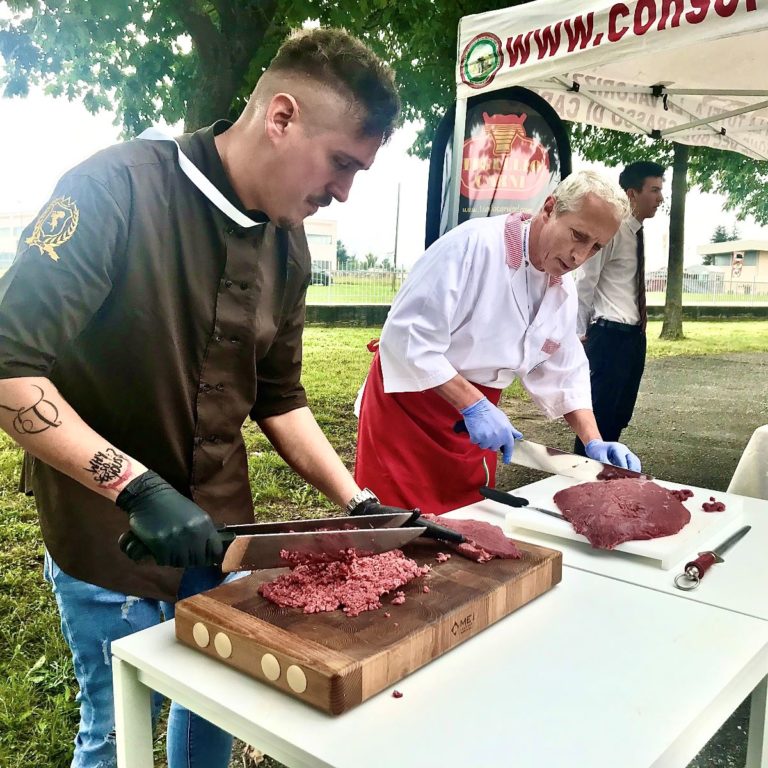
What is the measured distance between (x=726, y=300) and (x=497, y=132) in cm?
1917

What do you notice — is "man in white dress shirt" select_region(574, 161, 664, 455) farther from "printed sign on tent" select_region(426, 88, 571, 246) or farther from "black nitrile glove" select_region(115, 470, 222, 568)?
"black nitrile glove" select_region(115, 470, 222, 568)

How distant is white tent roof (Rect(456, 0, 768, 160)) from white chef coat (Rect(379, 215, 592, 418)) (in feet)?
3.77

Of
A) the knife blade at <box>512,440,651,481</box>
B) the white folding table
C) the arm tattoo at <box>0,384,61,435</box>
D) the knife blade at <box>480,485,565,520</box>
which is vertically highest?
the arm tattoo at <box>0,384,61,435</box>

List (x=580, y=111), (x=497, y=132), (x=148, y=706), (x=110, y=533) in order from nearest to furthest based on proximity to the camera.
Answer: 1. (x=148, y=706)
2. (x=110, y=533)
3. (x=497, y=132)
4. (x=580, y=111)

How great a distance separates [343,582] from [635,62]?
16.7ft

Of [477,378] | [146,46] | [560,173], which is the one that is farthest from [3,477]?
[560,173]

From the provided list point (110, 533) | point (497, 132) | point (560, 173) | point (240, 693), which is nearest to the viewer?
point (240, 693)

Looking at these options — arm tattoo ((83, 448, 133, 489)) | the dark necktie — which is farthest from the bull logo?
arm tattoo ((83, 448, 133, 489))

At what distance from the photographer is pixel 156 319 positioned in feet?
4.88

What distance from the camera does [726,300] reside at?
21.7m

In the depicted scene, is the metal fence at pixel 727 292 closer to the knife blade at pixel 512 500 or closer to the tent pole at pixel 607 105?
the tent pole at pixel 607 105

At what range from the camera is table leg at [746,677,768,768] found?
159 centimetres

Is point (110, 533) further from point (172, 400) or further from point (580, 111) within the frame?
point (580, 111)

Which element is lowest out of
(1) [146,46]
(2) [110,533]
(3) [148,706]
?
(3) [148,706]
